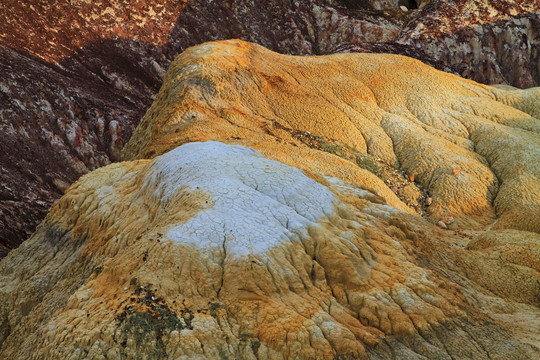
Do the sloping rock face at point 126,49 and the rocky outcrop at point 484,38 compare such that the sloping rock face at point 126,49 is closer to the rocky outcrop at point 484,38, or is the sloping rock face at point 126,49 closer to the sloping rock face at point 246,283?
the rocky outcrop at point 484,38

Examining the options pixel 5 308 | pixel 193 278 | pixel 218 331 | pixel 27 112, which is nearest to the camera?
pixel 218 331

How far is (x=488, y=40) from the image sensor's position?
1823 inches

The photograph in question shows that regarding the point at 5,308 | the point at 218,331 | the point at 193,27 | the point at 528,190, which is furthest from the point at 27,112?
the point at 218,331

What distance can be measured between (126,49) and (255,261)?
3815 cm

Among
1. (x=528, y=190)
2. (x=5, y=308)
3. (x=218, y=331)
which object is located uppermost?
(x=218, y=331)

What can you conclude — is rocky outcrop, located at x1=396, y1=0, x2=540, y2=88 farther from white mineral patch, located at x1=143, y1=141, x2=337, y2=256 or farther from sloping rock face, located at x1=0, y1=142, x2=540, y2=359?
white mineral patch, located at x1=143, y1=141, x2=337, y2=256

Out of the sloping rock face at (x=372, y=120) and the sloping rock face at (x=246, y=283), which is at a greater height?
the sloping rock face at (x=246, y=283)

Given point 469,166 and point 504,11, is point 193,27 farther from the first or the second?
point 469,166

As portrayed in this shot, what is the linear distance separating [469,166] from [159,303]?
1476cm

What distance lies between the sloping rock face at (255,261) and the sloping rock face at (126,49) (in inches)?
489

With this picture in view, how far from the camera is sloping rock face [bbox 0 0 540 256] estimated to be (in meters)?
32.9

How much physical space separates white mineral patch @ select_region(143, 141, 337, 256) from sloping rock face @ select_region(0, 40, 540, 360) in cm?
3

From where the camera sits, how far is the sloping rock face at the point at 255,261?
9.01 meters

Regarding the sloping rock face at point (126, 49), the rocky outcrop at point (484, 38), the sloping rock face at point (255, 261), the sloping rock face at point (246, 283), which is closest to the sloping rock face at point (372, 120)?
the sloping rock face at point (255, 261)
